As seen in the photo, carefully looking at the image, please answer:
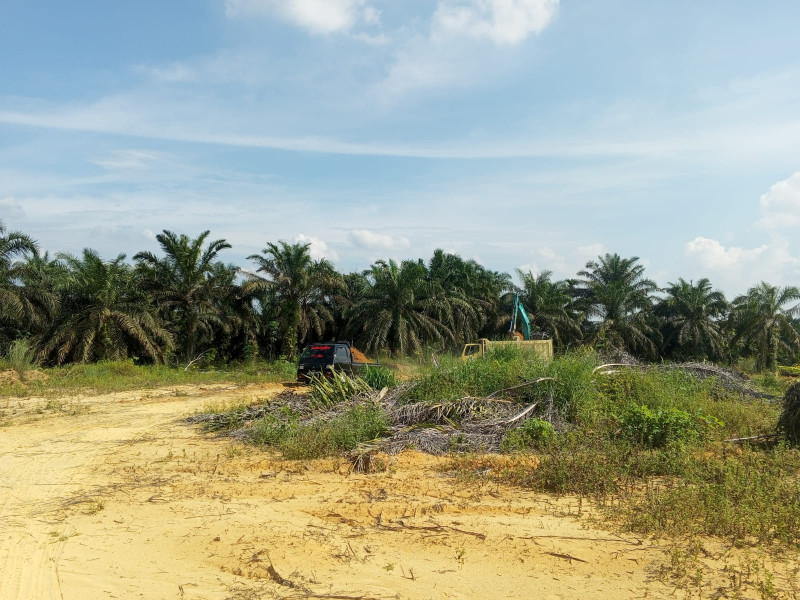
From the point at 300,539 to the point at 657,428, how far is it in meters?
5.89

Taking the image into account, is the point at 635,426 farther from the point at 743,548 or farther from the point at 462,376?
the point at 743,548

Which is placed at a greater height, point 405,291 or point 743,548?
point 405,291

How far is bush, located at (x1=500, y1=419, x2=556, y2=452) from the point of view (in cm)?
941

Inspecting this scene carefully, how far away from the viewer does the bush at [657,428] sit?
9.23 metres

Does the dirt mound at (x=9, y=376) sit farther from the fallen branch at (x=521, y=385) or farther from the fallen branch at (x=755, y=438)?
the fallen branch at (x=755, y=438)

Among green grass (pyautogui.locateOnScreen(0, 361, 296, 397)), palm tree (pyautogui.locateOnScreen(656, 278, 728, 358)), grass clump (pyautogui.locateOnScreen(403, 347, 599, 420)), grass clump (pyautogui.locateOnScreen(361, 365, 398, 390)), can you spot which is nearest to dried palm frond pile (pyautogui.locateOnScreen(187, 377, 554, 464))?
grass clump (pyautogui.locateOnScreen(403, 347, 599, 420))

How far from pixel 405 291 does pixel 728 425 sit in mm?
24147

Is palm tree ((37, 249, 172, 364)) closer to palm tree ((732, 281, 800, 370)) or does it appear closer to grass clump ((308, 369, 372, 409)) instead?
grass clump ((308, 369, 372, 409))

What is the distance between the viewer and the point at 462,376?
12.2 meters

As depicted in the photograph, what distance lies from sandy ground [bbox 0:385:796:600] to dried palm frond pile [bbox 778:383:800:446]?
15.4ft

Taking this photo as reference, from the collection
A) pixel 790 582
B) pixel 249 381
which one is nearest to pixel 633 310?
pixel 249 381

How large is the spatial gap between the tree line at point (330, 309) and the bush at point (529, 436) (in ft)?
60.3

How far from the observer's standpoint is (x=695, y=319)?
41312 millimetres

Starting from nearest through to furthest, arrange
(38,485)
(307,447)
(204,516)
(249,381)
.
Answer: (204,516), (38,485), (307,447), (249,381)
